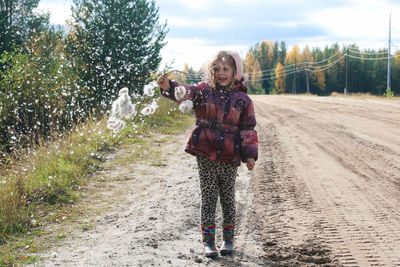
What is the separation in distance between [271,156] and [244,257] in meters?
4.72

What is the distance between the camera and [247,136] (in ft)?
11.2

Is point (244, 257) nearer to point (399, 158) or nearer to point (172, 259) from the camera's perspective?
point (172, 259)

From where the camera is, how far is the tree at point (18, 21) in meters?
24.7

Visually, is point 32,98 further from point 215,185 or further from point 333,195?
point 215,185

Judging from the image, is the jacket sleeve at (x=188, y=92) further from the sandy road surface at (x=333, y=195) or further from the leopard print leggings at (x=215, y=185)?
the sandy road surface at (x=333, y=195)

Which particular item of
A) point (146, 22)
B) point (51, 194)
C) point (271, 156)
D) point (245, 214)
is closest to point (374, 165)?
point (271, 156)

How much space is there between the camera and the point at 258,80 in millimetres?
95500

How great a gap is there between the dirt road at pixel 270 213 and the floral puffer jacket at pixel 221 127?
3.17ft

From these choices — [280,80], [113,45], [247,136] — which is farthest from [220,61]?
[280,80]

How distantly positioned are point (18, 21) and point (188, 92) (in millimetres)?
27753

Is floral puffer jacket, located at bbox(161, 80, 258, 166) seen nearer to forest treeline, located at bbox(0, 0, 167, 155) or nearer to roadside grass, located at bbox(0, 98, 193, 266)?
roadside grass, located at bbox(0, 98, 193, 266)

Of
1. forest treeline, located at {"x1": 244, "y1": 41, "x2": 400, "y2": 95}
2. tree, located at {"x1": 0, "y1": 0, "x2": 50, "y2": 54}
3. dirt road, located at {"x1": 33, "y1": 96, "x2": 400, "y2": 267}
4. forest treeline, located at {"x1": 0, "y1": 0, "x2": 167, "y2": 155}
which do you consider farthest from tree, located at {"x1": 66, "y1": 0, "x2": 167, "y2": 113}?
forest treeline, located at {"x1": 244, "y1": 41, "x2": 400, "y2": 95}

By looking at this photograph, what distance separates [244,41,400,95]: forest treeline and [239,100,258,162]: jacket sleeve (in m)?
82.0

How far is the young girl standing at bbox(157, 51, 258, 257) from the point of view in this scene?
3.35 metres
